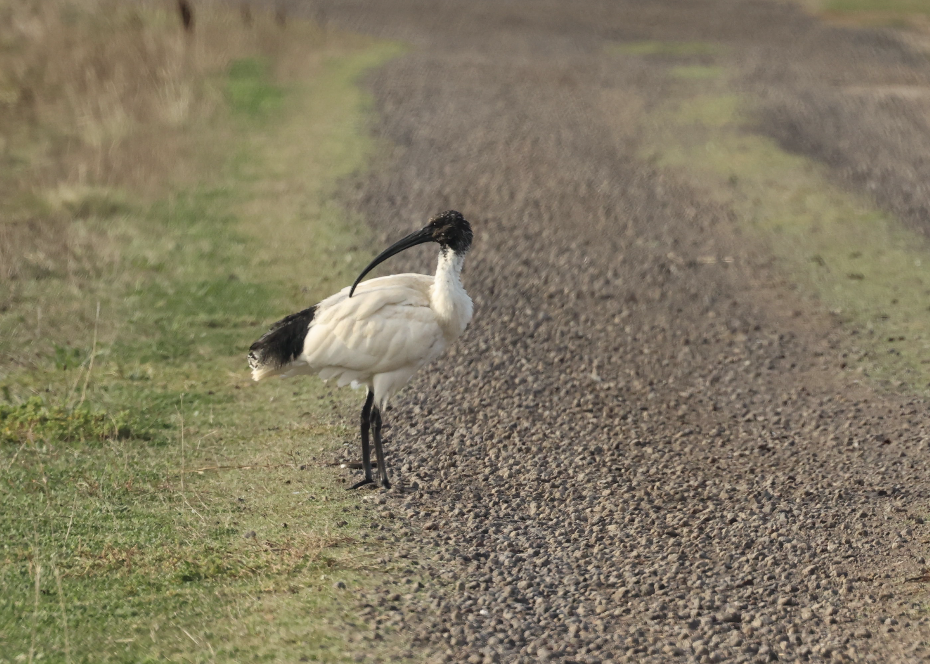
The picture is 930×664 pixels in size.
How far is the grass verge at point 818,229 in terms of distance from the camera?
8602mm

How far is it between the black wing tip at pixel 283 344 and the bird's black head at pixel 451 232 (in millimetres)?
757

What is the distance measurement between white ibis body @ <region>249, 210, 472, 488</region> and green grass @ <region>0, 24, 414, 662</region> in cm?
64

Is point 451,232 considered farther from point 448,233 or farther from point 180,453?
point 180,453

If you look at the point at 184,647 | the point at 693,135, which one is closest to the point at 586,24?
the point at 693,135

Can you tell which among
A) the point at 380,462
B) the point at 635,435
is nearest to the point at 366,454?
the point at 380,462

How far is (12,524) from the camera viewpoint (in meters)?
5.59

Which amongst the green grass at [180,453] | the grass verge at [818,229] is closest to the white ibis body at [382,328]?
the green grass at [180,453]

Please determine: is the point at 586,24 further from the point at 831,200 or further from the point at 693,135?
the point at 831,200

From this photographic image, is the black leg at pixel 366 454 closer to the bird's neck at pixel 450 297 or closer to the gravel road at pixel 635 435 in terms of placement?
the gravel road at pixel 635 435

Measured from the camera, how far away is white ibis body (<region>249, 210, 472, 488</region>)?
231 inches

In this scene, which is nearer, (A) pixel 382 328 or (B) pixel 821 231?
(A) pixel 382 328

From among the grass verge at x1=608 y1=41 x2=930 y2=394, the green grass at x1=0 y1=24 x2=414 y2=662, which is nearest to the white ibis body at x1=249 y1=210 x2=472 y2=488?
the green grass at x1=0 y1=24 x2=414 y2=662

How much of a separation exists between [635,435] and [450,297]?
1.72 m

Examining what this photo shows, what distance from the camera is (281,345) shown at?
5988 millimetres
